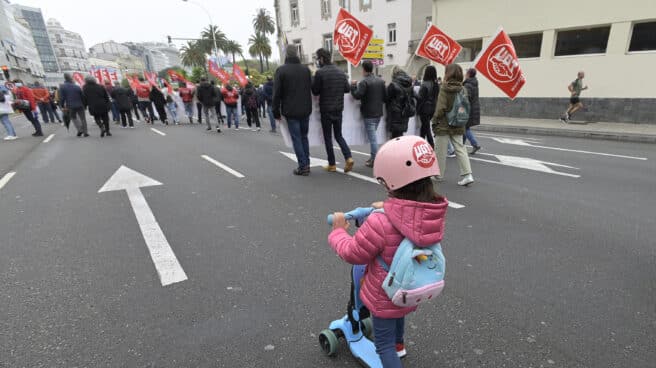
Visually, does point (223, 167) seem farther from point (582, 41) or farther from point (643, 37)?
point (643, 37)

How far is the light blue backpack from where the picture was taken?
1501 mm

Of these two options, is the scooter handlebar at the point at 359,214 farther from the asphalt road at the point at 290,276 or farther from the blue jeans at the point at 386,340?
the asphalt road at the point at 290,276

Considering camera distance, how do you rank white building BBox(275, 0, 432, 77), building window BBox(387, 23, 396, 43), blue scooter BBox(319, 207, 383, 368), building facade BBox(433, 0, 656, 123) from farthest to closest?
building window BBox(387, 23, 396, 43)
white building BBox(275, 0, 432, 77)
building facade BBox(433, 0, 656, 123)
blue scooter BBox(319, 207, 383, 368)

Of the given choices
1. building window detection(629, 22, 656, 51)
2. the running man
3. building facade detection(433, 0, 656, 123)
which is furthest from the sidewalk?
building window detection(629, 22, 656, 51)

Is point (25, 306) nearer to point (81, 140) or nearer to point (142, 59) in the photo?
point (81, 140)

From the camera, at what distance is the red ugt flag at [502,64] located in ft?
19.3

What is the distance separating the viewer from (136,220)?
14.2 feet

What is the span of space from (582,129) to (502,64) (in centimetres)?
787

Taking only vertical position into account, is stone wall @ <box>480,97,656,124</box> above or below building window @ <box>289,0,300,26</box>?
below

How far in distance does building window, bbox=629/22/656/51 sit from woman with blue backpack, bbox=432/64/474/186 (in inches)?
462

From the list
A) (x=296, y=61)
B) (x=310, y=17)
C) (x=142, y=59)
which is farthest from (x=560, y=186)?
(x=142, y=59)

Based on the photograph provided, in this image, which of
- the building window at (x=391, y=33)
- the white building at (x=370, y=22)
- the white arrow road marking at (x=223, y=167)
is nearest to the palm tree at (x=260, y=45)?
the white building at (x=370, y=22)

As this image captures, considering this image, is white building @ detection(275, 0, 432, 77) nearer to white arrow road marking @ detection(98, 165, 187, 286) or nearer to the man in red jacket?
the man in red jacket

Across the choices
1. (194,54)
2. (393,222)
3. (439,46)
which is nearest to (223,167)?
(439,46)
